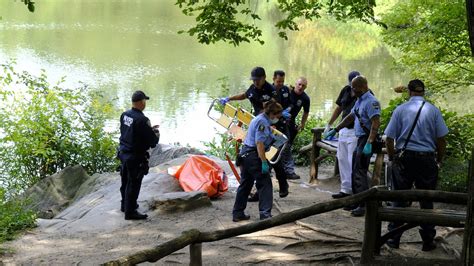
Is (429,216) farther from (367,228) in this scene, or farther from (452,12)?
(452,12)

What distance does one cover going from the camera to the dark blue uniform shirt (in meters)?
7.75

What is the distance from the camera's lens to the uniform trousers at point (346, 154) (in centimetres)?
794

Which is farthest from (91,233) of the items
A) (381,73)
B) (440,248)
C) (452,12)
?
(381,73)

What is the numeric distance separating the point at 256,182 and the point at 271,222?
2.22m

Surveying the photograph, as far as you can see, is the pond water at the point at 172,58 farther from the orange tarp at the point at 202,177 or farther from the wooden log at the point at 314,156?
the orange tarp at the point at 202,177

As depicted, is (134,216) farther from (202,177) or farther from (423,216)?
(423,216)

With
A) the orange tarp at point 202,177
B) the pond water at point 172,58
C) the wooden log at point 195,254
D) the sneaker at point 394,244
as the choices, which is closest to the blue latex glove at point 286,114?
the orange tarp at point 202,177

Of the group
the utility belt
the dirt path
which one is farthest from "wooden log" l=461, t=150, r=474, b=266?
the dirt path

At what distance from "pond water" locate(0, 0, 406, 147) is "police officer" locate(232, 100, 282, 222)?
792 centimetres

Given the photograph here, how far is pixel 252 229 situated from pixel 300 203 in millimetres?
3403

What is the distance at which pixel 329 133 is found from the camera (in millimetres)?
8797

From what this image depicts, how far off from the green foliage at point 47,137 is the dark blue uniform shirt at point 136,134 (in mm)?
3884

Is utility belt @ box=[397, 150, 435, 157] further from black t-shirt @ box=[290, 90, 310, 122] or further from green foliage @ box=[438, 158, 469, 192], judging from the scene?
black t-shirt @ box=[290, 90, 310, 122]

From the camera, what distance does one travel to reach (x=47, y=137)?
11.5m
